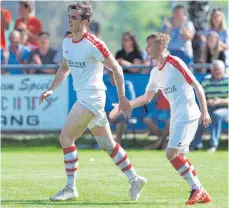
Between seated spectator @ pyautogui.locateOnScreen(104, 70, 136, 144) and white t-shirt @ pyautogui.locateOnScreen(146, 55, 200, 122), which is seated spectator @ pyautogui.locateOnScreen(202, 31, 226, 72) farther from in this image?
white t-shirt @ pyautogui.locateOnScreen(146, 55, 200, 122)

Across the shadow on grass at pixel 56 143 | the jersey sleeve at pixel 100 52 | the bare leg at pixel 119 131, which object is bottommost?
the shadow on grass at pixel 56 143

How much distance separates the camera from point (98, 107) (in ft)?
38.1

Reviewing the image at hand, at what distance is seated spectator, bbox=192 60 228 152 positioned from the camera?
19500 mm

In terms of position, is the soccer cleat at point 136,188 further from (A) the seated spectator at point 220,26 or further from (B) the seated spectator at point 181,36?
(A) the seated spectator at point 220,26

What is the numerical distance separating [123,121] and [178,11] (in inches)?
108

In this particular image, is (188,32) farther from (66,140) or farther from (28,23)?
(66,140)

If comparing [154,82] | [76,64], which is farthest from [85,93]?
[154,82]

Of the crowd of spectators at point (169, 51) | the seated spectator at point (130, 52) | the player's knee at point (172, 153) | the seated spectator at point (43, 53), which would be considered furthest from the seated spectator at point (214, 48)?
the player's knee at point (172, 153)

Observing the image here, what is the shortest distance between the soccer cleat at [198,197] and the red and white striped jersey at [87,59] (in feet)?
5.50

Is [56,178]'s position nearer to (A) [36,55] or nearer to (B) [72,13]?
(B) [72,13]

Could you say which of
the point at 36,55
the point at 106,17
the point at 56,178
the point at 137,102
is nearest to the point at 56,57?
the point at 36,55

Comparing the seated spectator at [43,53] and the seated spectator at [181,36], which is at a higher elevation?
the seated spectator at [181,36]

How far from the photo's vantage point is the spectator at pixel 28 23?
22562mm

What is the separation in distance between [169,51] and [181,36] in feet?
1.81
